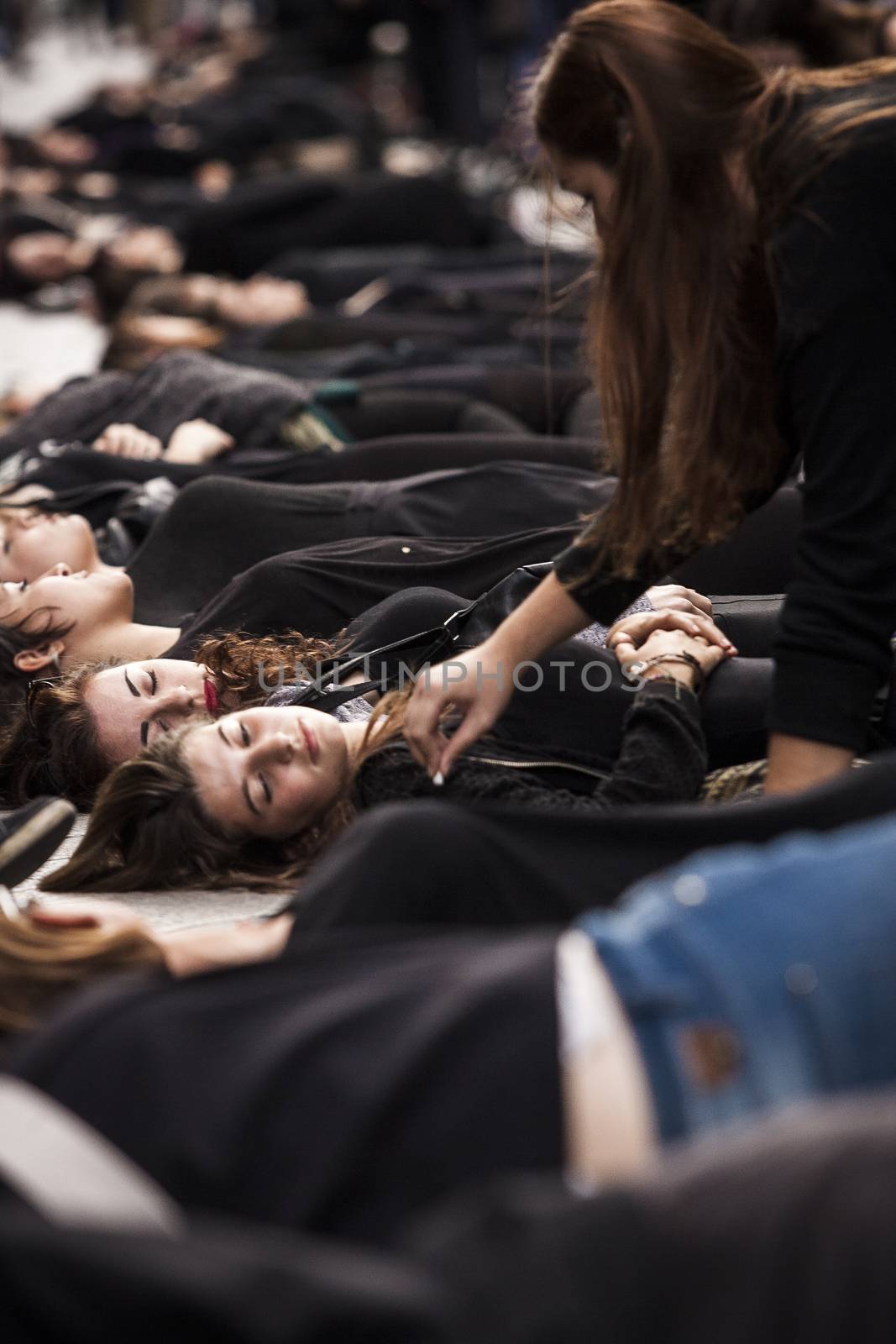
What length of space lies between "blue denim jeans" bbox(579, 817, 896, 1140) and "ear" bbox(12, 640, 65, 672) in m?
1.31

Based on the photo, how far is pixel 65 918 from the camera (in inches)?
46.2

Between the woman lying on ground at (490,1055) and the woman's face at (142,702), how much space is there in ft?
2.96

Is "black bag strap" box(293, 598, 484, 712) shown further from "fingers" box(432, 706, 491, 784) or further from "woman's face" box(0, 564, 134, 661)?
"woman's face" box(0, 564, 134, 661)

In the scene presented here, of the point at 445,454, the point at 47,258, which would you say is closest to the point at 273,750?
the point at 445,454

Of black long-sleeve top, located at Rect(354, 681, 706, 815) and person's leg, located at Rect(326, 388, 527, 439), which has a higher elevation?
black long-sleeve top, located at Rect(354, 681, 706, 815)

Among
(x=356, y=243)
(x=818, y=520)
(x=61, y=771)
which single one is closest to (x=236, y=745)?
(x=61, y=771)

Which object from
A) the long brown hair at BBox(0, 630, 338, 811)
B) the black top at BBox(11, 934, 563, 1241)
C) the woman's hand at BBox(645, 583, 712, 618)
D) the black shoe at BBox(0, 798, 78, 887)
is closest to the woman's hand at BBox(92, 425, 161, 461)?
the long brown hair at BBox(0, 630, 338, 811)

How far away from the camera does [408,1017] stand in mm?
931

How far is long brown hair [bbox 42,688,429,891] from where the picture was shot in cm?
164

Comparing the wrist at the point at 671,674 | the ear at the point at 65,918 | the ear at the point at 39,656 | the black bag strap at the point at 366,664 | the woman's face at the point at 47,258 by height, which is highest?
the ear at the point at 65,918

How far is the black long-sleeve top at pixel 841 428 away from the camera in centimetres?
120

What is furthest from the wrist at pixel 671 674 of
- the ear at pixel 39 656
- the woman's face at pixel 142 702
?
the ear at pixel 39 656

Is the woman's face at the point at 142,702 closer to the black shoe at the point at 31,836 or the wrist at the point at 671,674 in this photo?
the black shoe at the point at 31,836

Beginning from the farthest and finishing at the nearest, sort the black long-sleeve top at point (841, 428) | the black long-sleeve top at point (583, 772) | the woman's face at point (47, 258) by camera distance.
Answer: the woman's face at point (47, 258)
the black long-sleeve top at point (583, 772)
the black long-sleeve top at point (841, 428)
